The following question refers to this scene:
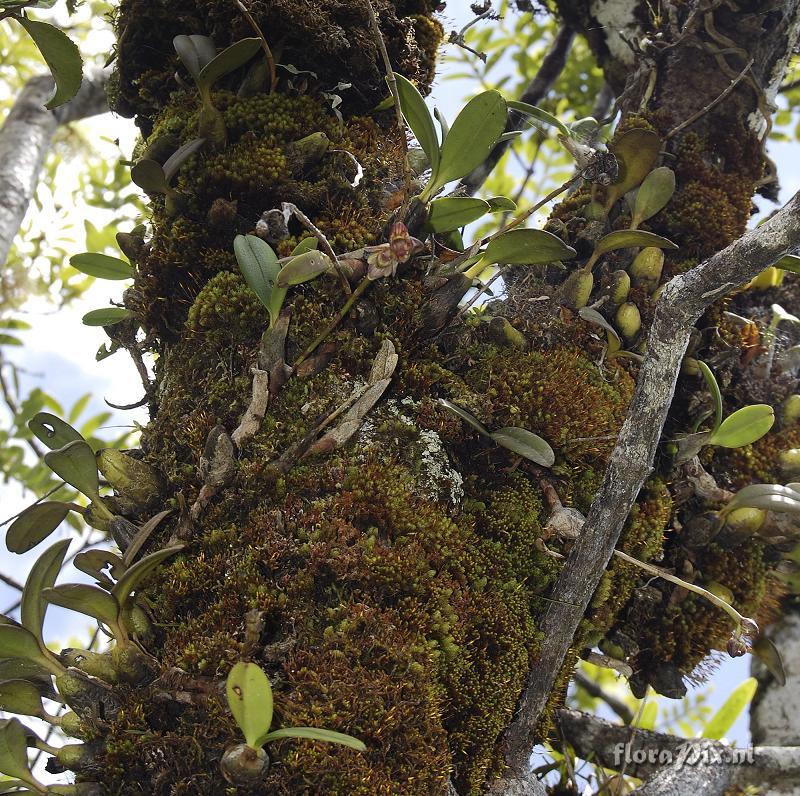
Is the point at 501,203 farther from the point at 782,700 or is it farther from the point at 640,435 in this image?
the point at 782,700

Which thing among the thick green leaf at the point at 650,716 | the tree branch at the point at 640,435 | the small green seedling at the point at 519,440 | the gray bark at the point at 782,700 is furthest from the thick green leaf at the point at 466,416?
the thick green leaf at the point at 650,716

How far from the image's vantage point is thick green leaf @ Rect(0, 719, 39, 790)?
106 centimetres

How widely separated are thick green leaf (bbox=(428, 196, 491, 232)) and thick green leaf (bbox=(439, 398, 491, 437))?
306 millimetres

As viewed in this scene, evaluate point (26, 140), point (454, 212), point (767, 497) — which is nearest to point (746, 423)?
point (767, 497)

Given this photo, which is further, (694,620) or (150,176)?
(694,620)

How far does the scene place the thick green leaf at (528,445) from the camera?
49.9 inches

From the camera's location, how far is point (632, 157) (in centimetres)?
161

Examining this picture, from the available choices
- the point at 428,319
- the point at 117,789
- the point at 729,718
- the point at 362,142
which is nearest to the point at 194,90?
the point at 362,142

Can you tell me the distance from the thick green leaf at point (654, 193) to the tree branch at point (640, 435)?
486mm

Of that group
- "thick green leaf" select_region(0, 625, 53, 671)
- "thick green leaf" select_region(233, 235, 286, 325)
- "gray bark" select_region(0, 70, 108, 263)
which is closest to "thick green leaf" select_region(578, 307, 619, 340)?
"thick green leaf" select_region(233, 235, 286, 325)

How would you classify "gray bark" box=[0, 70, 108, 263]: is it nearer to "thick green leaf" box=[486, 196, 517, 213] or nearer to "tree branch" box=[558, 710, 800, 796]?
"thick green leaf" box=[486, 196, 517, 213]

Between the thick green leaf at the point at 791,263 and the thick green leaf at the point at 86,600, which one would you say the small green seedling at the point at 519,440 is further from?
the thick green leaf at the point at 791,263

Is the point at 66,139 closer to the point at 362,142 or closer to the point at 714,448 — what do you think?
the point at 362,142

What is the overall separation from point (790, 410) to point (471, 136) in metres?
0.98
